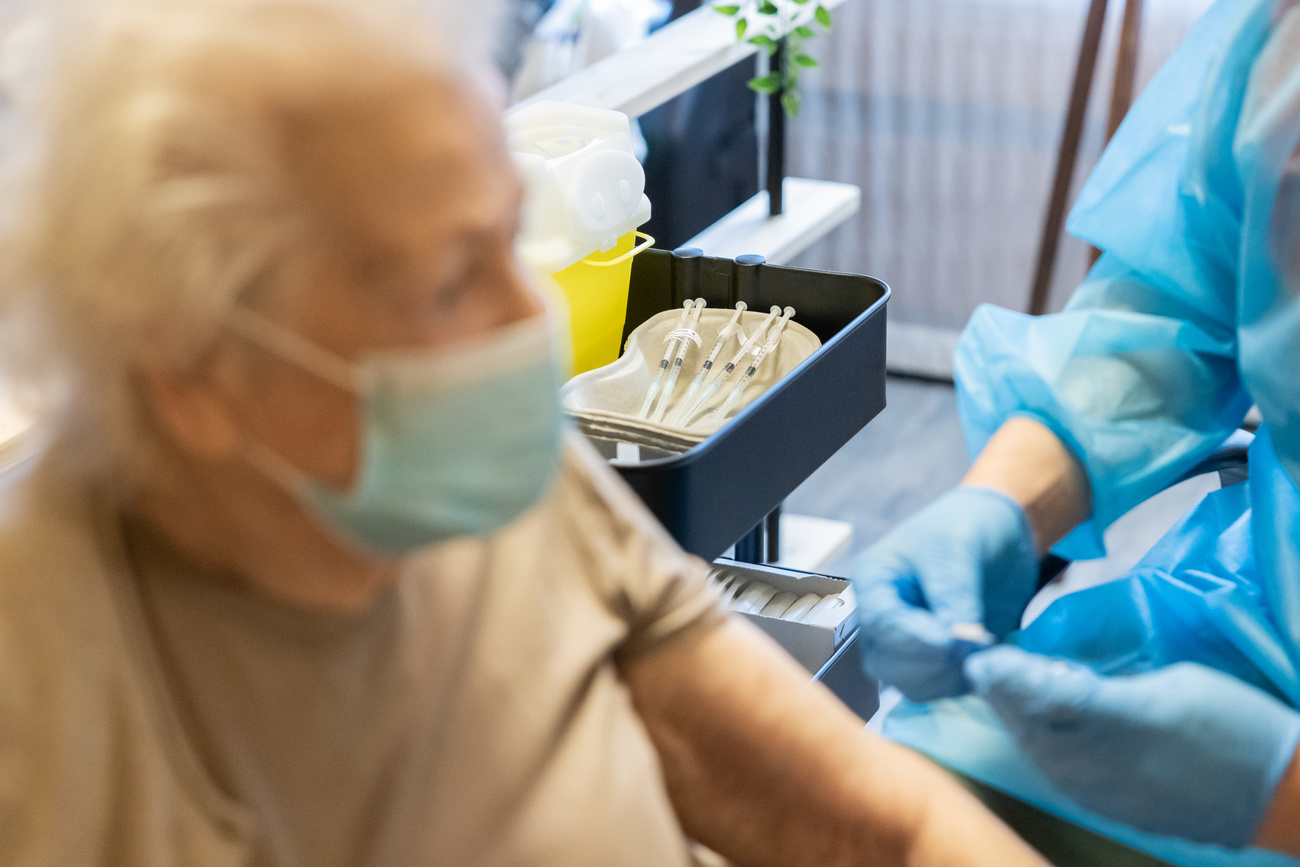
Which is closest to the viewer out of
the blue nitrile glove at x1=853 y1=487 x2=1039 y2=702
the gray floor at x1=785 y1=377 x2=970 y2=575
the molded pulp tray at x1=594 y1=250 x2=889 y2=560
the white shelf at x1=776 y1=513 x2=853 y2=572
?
the blue nitrile glove at x1=853 y1=487 x2=1039 y2=702

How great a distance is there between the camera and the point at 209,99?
0.67 meters

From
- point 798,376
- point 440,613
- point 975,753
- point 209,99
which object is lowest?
point 975,753

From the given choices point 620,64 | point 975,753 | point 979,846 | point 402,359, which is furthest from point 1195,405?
point 620,64

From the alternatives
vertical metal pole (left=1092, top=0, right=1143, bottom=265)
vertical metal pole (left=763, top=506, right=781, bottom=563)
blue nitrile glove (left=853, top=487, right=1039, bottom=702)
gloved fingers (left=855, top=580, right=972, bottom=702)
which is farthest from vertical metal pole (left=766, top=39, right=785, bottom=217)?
gloved fingers (left=855, top=580, right=972, bottom=702)

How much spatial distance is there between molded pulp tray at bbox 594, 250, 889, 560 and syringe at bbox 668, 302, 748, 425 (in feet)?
0.15

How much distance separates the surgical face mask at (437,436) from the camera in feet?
2.40

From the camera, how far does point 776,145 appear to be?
91.7 inches

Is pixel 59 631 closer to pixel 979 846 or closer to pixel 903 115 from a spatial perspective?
pixel 979 846

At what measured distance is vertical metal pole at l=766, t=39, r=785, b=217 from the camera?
2.31m

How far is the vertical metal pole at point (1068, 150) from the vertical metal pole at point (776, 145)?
798mm

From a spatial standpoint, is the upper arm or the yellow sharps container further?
the yellow sharps container

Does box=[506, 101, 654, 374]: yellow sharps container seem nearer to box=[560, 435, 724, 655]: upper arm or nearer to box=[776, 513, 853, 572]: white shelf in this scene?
box=[560, 435, 724, 655]: upper arm

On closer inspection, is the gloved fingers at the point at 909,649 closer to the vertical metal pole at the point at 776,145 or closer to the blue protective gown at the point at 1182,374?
the blue protective gown at the point at 1182,374

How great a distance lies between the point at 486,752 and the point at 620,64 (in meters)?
1.47
